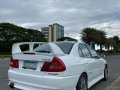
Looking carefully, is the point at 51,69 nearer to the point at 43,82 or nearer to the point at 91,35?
the point at 43,82

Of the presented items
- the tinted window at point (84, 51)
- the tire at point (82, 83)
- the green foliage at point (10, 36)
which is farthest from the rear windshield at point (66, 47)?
the green foliage at point (10, 36)

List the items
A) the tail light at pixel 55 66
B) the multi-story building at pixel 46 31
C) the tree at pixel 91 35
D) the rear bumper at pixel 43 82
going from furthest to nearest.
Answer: the multi-story building at pixel 46 31, the tree at pixel 91 35, the tail light at pixel 55 66, the rear bumper at pixel 43 82

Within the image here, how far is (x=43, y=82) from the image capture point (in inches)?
274

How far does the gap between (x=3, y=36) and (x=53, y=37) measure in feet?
120

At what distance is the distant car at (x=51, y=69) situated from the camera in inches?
274

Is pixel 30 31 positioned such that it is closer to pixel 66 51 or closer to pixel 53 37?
pixel 53 37

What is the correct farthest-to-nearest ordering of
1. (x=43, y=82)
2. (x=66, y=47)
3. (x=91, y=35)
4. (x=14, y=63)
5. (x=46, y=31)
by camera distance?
(x=46, y=31)
(x=91, y=35)
(x=66, y=47)
(x=14, y=63)
(x=43, y=82)

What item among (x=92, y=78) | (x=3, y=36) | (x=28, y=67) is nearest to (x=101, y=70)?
(x=92, y=78)

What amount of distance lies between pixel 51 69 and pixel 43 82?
0.35 meters

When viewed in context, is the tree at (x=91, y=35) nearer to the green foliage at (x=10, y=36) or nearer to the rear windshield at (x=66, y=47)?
the green foliage at (x=10, y=36)

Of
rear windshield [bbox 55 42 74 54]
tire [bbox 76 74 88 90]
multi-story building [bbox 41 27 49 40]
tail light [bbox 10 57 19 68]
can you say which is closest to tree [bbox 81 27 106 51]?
multi-story building [bbox 41 27 49 40]

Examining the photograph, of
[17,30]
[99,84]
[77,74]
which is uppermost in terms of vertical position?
[17,30]

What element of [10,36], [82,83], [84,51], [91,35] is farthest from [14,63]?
[91,35]

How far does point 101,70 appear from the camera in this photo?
10477mm
